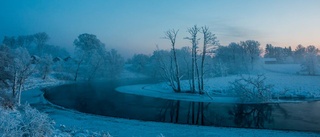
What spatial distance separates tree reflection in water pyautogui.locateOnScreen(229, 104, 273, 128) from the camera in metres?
18.7

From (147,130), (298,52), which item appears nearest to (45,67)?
(147,130)

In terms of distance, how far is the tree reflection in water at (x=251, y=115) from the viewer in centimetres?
1867

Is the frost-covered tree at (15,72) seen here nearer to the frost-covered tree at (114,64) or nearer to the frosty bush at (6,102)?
the frosty bush at (6,102)

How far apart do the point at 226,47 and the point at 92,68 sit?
158 ft

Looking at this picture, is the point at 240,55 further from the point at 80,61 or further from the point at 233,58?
the point at 80,61

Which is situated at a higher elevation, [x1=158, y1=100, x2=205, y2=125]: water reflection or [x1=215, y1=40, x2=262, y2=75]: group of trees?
[x1=215, y1=40, x2=262, y2=75]: group of trees

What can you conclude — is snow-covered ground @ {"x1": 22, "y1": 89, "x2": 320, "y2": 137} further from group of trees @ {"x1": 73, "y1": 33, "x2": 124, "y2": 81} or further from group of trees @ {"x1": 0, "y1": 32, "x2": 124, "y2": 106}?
group of trees @ {"x1": 73, "y1": 33, "x2": 124, "y2": 81}

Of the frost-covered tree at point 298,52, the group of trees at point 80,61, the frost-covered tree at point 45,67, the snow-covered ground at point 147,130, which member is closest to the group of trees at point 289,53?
the frost-covered tree at point 298,52

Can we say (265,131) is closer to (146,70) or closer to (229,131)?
(229,131)

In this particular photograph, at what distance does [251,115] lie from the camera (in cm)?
2152

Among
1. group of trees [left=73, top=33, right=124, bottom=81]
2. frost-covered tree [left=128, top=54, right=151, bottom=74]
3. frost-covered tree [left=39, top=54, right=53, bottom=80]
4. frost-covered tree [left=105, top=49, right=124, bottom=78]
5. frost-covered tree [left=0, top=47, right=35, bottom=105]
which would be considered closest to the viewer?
frost-covered tree [left=0, top=47, right=35, bottom=105]

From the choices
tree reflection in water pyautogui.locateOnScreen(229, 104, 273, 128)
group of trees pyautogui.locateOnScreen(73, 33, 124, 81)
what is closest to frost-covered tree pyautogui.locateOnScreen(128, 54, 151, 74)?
group of trees pyautogui.locateOnScreen(73, 33, 124, 81)

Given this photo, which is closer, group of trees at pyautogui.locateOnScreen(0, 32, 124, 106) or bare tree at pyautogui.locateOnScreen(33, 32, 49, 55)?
group of trees at pyautogui.locateOnScreen(0, 32, 124, 106)

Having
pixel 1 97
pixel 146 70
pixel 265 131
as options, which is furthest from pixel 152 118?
pixel 146 70
